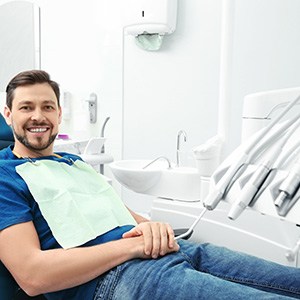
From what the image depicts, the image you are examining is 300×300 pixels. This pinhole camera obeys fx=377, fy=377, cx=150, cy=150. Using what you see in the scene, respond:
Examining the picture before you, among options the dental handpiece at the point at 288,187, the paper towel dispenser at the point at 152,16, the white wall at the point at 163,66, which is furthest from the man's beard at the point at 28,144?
the paper towel dispenser at the point at 152,16

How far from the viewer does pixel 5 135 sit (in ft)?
3.80

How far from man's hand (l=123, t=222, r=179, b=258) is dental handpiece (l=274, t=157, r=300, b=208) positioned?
16.7 inches

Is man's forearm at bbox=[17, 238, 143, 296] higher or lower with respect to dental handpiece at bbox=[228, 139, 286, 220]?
lower

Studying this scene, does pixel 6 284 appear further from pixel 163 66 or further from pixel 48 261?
pixel 163 66

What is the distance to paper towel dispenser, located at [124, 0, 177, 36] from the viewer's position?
2.12 m

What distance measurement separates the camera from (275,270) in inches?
33.8

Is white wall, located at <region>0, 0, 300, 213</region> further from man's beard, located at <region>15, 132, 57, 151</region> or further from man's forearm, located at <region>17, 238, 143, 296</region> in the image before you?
man's forearm, located at <region>17, 238, 143, 296</region>

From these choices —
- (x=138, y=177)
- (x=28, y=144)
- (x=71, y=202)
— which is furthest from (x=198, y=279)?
(x=138, y=177)

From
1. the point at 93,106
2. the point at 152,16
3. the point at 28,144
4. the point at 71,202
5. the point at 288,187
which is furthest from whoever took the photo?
the point at 93,106

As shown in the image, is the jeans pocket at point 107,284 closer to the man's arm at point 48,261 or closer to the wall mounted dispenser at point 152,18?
the man's arm at point 48,261

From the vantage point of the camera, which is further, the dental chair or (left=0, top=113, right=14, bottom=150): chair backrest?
(left=0, top=113, right=14, bottom=150): chair backrest

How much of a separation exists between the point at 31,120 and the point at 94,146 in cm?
105

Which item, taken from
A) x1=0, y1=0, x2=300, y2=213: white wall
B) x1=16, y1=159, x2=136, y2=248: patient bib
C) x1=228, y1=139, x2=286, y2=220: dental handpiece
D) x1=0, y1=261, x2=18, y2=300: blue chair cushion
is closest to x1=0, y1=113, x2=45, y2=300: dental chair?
x1=0, y1=261, x2=18, y2=300: blue chair cushion

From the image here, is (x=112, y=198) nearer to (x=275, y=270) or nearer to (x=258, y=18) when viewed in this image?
(x=275, y=270)
